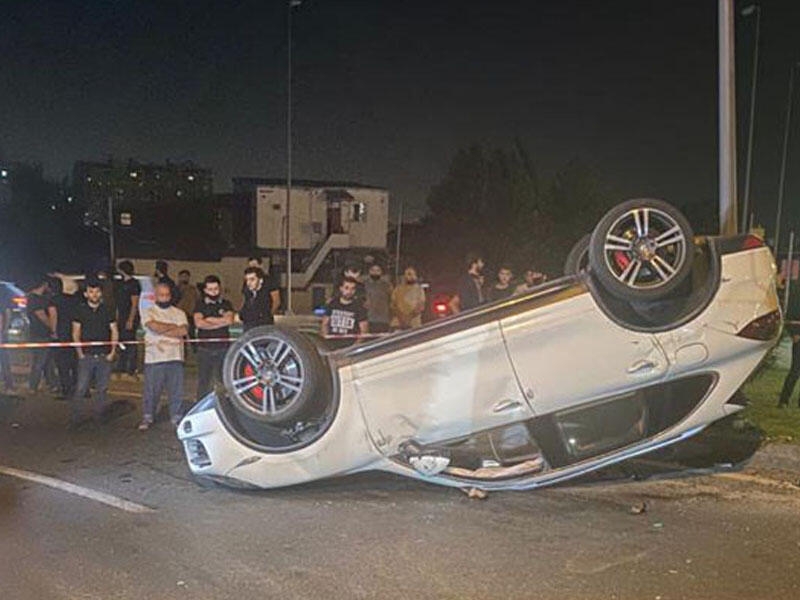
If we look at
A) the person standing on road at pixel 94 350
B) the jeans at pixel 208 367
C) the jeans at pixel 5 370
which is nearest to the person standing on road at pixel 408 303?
the jeans at pixel 208 367

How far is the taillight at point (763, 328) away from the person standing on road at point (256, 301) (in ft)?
16.3

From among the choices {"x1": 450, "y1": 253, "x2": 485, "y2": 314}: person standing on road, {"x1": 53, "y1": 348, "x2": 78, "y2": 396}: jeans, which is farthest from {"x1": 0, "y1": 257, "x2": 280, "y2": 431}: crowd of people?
{"x1": 450, "y1": 253, "x2": 485, "y2": 314}: person standing on road

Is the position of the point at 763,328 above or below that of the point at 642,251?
below

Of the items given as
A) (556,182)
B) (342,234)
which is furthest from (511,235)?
(342,234)

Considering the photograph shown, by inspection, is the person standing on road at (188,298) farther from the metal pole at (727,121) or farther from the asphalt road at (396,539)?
the metal pole at (727,121)

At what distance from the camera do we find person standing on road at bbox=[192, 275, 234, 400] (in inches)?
343

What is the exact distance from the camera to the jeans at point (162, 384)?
8586 mm

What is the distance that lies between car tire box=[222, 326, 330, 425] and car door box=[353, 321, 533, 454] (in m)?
0.31

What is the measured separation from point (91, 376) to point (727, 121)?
22.2 ft

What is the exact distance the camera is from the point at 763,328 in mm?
5422

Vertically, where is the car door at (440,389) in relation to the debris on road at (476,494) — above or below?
above

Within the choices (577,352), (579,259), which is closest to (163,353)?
(579,259)

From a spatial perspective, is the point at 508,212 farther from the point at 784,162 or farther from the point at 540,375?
the point at 540,375

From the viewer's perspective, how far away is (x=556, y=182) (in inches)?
1315
